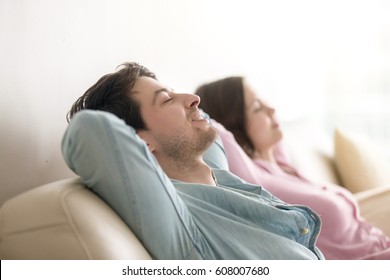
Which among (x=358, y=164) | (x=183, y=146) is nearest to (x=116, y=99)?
(x=183, y=146)

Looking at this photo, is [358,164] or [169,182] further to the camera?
[358,164]

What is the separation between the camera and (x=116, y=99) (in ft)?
4.46

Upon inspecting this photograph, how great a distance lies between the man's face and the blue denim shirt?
111 millimetres

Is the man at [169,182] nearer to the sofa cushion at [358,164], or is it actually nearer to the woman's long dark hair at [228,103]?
the woman's long dark hair at [228,103]

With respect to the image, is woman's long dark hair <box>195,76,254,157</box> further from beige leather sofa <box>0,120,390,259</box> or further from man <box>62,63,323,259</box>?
beige leather sofa <box>0,120,390,259</box>

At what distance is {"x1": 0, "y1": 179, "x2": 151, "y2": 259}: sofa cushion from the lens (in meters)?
0.97

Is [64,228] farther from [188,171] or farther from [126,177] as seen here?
[188,171]

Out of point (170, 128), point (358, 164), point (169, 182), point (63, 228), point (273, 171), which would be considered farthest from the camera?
point (358, 164)

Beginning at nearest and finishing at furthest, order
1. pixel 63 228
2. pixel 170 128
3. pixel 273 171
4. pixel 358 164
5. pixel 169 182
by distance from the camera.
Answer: pixel 63 228 < pixel 169 182 < pixel 170 128 < pixel 273 171 < pixel 358 164

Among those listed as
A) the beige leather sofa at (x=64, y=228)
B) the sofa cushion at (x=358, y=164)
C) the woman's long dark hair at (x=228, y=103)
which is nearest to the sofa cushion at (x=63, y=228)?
the beige leather sofa at (x=64, y=228)

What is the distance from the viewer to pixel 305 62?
3.07 meters

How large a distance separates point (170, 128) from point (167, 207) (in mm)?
331

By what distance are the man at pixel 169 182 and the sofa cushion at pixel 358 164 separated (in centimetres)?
102
